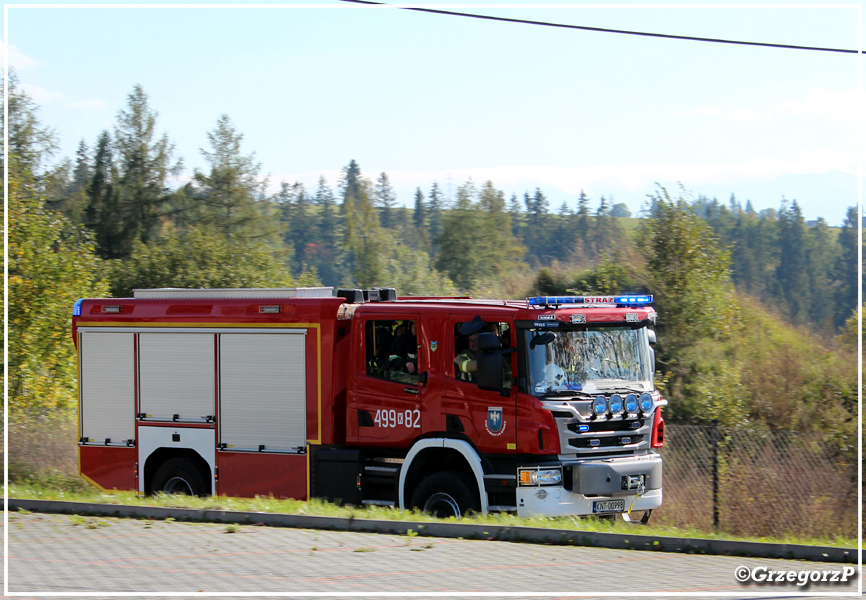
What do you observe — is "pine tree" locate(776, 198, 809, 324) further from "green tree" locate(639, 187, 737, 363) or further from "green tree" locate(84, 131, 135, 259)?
"green tree" locate(84, 131, 135, 259)

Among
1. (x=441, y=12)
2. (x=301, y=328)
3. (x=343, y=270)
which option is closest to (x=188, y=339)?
(x=301, y=328)

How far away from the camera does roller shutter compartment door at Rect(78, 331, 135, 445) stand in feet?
40.8

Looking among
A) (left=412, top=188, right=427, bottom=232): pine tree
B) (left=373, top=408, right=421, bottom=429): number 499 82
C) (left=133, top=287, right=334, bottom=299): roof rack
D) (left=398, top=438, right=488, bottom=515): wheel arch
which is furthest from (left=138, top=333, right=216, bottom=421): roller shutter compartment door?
(left=412, top=188, right=427, bottom=232): pine tree

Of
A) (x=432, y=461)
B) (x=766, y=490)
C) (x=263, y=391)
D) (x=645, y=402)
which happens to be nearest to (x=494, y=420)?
(x=432, y=461)

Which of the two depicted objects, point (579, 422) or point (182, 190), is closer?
point (579, 422)

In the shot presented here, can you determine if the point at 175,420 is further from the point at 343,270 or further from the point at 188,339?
the point at 343,270

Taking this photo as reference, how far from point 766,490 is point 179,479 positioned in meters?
8.11

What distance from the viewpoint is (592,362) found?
10.2m

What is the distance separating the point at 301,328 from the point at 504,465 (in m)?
3.09

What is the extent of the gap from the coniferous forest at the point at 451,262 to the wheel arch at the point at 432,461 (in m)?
6.54

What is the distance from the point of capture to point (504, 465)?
9.95m

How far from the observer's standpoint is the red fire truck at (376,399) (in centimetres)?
983

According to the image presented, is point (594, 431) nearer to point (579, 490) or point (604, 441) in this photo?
point (604, 441)

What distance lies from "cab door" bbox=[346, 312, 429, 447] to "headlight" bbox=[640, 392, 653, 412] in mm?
2493
